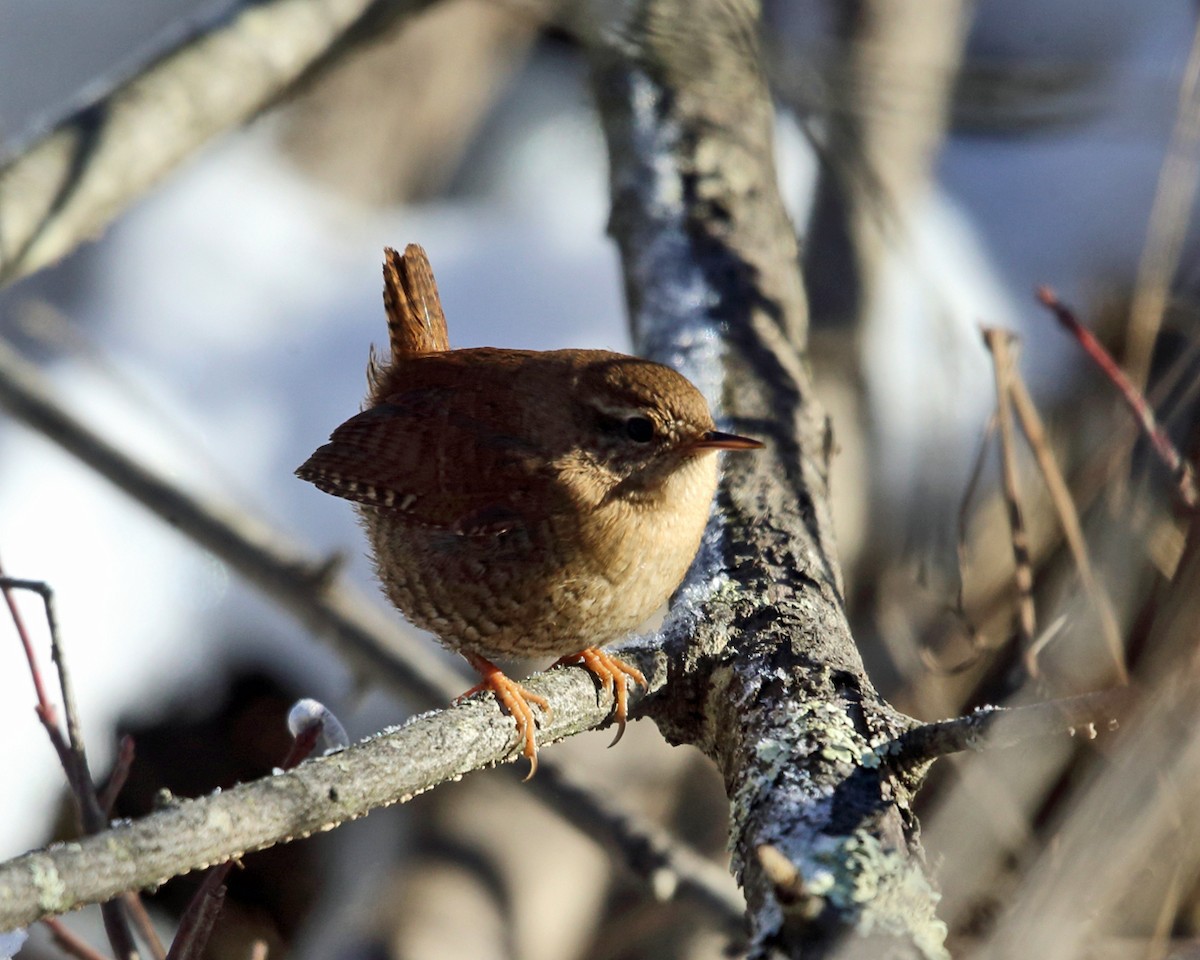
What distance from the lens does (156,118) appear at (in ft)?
10.2

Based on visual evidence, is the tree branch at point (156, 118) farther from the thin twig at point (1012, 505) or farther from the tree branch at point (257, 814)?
the thin twig at point (1012, 505)

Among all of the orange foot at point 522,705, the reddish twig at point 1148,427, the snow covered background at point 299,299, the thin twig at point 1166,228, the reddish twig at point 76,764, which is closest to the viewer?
the reddish twig at point 76,764

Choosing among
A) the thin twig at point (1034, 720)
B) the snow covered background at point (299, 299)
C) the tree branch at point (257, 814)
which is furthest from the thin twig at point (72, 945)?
the snow covered background at point (299, 299)

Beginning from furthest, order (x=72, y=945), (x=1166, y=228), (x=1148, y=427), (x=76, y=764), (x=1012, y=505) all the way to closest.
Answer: (x=1166, y=228) < (x=1012, y=505) < (x=1148, y=427) < (x=72, y=945) < (x=76, y=764)

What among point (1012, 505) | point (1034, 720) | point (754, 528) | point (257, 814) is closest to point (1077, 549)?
point (1012, 505)

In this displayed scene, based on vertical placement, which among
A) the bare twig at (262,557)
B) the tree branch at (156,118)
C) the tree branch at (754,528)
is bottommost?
the bare twig at (262,557)

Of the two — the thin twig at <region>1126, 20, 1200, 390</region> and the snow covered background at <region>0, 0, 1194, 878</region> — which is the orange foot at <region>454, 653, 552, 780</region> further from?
the thin twig at <region>1126, 20, 1200, 390</region>

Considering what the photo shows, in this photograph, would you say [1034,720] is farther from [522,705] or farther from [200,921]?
[200,921]

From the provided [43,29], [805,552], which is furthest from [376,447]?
[43,29]

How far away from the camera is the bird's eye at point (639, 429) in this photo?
2145 millimetres

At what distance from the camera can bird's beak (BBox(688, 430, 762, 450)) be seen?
2010 millimetres

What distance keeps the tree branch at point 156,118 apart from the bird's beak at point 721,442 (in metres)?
1.79

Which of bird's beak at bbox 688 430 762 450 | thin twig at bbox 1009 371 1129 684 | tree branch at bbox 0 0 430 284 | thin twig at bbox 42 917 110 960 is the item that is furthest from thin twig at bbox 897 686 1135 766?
tree branch at bbox 0 0 430 284

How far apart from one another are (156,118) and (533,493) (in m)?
1.75
